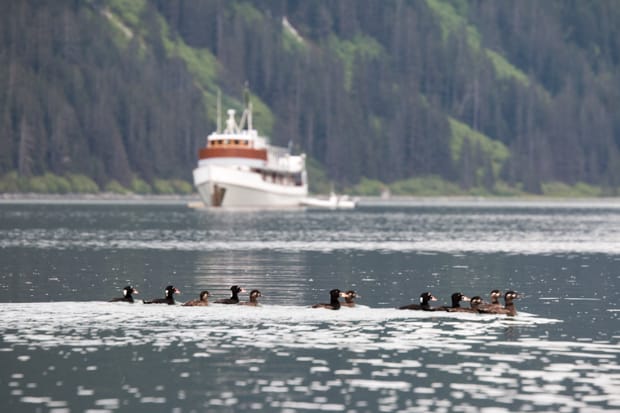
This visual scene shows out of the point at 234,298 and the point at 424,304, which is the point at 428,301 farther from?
the point at 234,298

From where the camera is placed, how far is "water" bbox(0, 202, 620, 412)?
3350 cm

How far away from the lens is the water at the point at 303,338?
110 ft

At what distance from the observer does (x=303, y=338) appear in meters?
44.2

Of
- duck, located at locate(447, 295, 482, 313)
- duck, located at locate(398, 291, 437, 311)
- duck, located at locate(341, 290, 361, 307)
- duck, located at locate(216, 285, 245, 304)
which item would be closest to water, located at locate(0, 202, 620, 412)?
duck, located at locate(398, 291, 437, 311)

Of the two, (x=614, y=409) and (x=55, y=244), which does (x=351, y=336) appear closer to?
(x=614, y=409)

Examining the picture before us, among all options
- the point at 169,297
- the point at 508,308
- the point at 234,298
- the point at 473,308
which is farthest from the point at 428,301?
the point at 169,297

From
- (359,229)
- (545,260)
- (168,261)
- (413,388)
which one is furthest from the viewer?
(359,229)

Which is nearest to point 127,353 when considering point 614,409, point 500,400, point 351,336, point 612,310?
point 351,336

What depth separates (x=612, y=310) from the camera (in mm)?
54438

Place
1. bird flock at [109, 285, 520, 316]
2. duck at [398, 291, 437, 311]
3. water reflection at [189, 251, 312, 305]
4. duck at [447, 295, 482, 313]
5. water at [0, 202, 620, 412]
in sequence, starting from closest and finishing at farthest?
water at [0, 202, 620, 412] < bird flock at [109, 285, 520, 316] < duck at [398, 291, 437, 311] < duck at [447, 295, 482, 313] < water reflection at [189, 251, 312, 305]

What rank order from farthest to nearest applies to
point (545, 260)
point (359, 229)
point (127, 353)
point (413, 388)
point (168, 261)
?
point (359, 229), point (545, 260), point (168, 261), point (127, 353), point (413, 388)

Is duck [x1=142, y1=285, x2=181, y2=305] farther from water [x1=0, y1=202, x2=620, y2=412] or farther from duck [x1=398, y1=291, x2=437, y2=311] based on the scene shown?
duck [x1=398, y1=291, x2=437, y2=311]

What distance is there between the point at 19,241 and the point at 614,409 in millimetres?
81811

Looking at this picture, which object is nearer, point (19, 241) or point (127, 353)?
point (127, 353)
